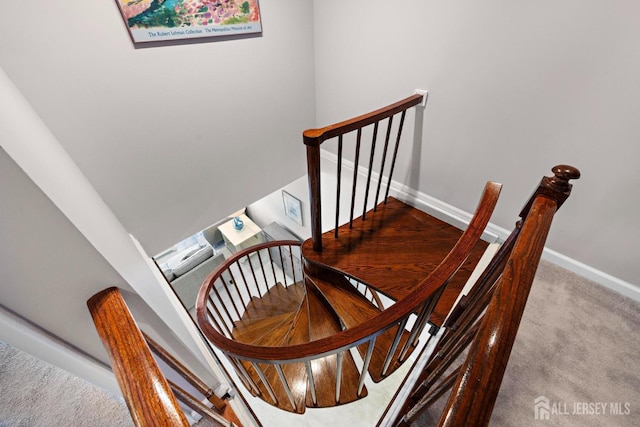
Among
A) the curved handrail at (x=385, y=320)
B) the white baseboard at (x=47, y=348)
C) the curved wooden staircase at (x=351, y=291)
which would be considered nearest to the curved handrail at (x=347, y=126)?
the curved wooden staircase at (x=351, y=291)

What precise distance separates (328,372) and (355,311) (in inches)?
14.7

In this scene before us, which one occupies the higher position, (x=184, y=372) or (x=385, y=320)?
(x=385, y=320)

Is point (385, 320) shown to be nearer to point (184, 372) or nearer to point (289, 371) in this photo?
point (184, 372)

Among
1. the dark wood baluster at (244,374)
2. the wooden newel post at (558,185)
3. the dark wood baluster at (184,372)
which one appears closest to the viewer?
the wooden newel post at (558,185)

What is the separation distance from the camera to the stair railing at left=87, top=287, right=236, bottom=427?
1.79ft

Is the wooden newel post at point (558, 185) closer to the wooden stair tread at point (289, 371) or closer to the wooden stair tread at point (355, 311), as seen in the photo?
the wooden stair tread at point (355, 311)

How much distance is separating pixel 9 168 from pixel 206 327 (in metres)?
0.97

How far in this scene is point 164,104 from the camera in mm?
1791

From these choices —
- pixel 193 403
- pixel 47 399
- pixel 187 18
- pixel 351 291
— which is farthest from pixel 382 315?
pixel 187 18

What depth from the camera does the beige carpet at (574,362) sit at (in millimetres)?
1124

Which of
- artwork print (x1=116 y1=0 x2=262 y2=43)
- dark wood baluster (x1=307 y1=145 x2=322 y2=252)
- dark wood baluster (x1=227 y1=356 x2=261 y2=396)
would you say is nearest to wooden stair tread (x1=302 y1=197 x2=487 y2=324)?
dark wood baluster (x1=307 y1=145 x2=322 y2=252)

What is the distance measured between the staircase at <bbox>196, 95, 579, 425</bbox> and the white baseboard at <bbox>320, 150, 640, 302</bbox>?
0.23 feet

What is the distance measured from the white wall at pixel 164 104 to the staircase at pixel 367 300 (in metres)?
0.70

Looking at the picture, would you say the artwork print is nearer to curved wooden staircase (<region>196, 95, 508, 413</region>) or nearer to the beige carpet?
curved wooden staircase (<region>196, 95, 508, 413</region>)
